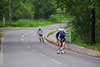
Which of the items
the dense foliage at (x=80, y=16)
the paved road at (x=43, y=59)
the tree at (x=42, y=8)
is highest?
the tree at (x=42, y=8)

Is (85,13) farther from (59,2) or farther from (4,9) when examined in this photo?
(4,9)

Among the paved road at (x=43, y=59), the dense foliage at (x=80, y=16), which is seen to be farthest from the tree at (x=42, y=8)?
the paved road at (x=43, y=59)

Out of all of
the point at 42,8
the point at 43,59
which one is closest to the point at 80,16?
the point at 43,59

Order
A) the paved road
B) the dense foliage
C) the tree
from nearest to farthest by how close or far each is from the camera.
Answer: the paved road
the dense foliage
the tree

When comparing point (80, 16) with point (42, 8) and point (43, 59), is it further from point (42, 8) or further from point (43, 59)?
point (42, 8)

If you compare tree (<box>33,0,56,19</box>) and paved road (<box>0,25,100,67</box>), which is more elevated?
tree (<box>33,0,56,19</box>)

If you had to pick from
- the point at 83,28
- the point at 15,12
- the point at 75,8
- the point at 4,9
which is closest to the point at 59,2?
the point at 75,8

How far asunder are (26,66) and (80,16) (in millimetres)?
15156

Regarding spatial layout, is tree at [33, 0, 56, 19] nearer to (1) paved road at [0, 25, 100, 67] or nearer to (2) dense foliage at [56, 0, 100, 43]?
(2) dense foliage at [56, 0, 100, 43]

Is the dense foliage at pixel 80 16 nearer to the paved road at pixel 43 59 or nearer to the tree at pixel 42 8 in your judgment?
the paved road at pixel 43 59

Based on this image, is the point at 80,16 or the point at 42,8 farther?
the point at 42,8

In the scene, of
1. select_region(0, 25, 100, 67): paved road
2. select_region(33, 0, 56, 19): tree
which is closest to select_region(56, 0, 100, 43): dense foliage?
select_region(0, 25, 100, 67): paved road

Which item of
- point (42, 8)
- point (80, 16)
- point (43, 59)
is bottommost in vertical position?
point (43, 59)

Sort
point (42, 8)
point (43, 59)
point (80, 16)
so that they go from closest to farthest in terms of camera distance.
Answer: point (43, 59) → point (80, 16) → point (42, 8)
